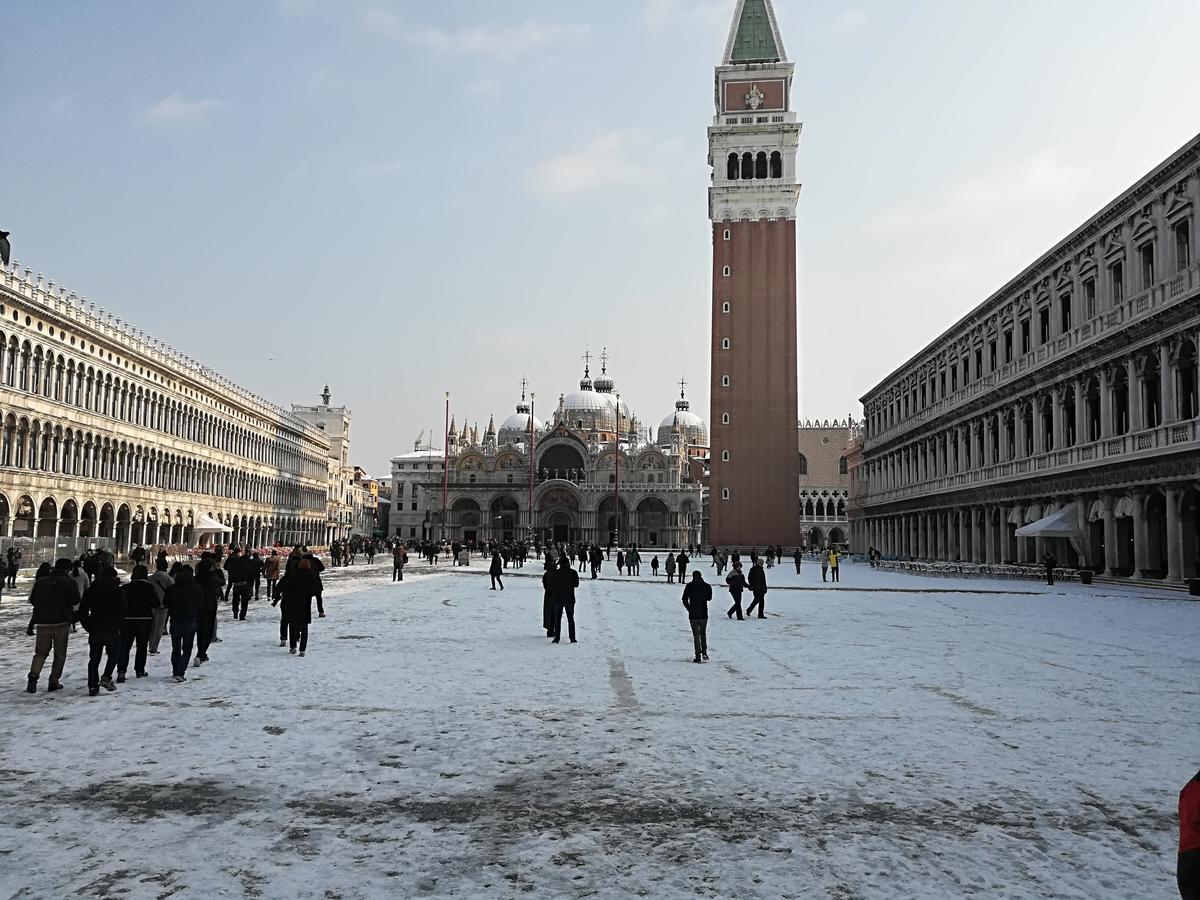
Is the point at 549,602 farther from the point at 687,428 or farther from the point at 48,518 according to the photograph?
the point at 687,428

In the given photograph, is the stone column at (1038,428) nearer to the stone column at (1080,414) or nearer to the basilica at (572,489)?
the stone column at (1080,414)

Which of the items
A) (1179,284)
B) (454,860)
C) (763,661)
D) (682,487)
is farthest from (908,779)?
(682,487)

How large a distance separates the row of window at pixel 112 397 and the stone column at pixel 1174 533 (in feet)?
140

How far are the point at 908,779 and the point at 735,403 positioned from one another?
62.7 meters

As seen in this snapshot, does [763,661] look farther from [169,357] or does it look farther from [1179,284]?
[169,357]

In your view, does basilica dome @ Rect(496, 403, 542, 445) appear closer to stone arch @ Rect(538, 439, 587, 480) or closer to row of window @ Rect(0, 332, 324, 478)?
stone arch @ Rect(538, 439, 587, 480)

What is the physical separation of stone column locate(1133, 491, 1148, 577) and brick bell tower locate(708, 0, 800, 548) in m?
38.0

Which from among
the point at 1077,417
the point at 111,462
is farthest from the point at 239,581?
the point at 111,462

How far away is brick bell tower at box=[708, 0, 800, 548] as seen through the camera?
227 feet

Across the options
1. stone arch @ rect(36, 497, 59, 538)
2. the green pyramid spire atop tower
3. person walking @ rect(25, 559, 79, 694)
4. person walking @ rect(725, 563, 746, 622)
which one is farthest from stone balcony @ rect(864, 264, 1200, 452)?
stone arch @ rect(36, 497, 59, 538)

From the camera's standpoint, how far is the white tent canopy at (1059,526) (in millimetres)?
34094

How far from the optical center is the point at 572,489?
107312mm

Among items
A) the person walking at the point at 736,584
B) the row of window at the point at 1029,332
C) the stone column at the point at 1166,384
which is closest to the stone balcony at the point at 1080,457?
the stone column at the point at 1166,384

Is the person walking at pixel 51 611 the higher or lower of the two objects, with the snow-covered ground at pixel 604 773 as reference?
higher
